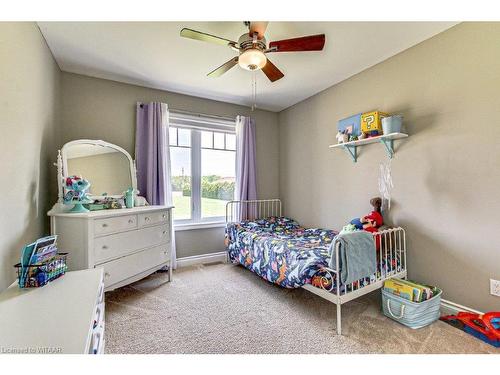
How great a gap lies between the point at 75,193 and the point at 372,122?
9.63ft

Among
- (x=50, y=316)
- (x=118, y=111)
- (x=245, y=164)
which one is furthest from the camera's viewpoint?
(x=245, y=164)

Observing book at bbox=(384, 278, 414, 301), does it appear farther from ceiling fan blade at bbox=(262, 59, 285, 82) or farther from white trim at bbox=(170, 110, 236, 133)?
white trim at bbox=(170, 110, 236, 133)

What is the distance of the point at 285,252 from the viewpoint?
226 cm

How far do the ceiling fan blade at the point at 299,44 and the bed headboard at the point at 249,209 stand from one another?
2206 millimetres

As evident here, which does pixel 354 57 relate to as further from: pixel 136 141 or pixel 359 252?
pixel 136 141

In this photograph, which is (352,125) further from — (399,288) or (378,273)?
(399,288)

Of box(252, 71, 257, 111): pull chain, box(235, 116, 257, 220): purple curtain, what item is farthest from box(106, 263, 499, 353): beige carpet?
box(252, 71, 257, 111): pull chain

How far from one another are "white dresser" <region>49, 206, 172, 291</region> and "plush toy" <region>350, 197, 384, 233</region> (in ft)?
7.04

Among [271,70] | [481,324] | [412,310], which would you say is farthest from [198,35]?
[481,324]

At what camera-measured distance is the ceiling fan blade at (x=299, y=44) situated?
1.71 metres

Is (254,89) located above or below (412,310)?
above

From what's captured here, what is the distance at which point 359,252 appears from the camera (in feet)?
6.13

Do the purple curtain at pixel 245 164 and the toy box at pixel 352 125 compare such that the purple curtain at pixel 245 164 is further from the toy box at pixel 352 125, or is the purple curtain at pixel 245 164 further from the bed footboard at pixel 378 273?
the bed footboard at pixel 378 273
